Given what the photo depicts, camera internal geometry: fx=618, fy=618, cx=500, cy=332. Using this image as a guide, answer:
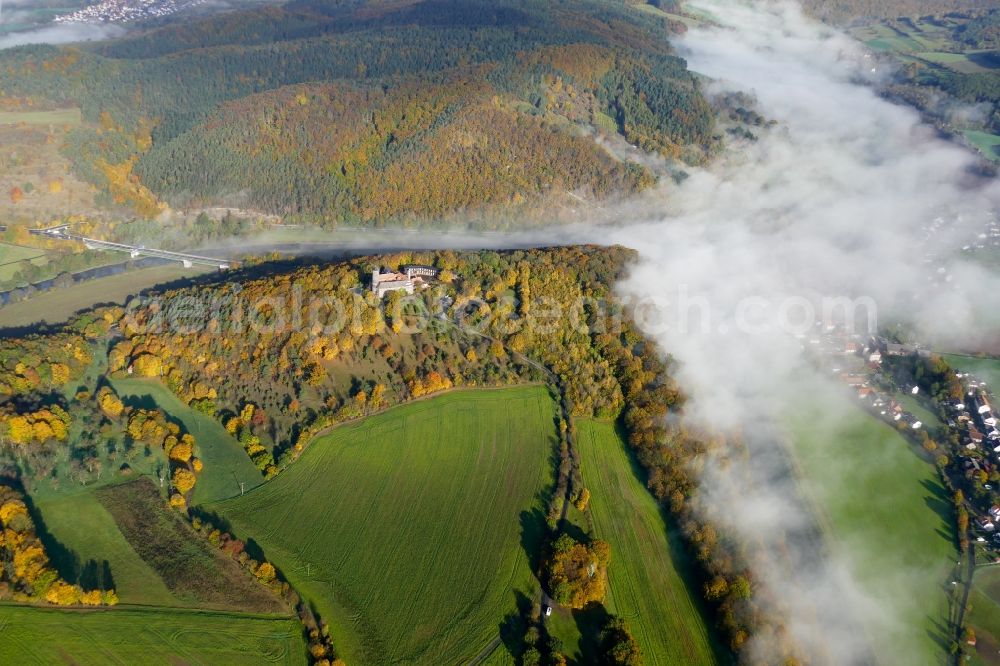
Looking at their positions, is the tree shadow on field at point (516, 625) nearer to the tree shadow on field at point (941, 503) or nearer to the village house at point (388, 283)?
the tree shadow on field at point (941, 503)

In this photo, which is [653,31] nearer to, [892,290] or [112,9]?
[892,290]

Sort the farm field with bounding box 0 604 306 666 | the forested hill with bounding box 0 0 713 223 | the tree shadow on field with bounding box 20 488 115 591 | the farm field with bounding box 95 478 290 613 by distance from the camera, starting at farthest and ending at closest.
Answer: the forested hill with bounding box 0 0 713 223 → the tree shadow on field with bounding box 20 488 115 591 → the farm field with bounding box 95 478 290 613 → the farm field with bounding box 0 604 306 666

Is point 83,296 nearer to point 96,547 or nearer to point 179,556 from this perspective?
point 96,547

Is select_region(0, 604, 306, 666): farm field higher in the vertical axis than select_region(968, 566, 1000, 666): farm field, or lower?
higher

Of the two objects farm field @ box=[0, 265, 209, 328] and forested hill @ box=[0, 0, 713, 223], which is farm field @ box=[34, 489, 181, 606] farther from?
forested hill @ box=[0, 0, 713, 223]

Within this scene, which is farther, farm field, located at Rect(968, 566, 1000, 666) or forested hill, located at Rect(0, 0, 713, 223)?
forested hill, located at Rect(0, 0, 713, 223)

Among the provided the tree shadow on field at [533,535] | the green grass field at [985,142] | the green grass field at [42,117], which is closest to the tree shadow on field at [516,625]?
the tree shadow on field at [533,535]

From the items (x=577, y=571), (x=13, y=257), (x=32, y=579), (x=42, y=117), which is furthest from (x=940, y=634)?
(x=42, y=117)

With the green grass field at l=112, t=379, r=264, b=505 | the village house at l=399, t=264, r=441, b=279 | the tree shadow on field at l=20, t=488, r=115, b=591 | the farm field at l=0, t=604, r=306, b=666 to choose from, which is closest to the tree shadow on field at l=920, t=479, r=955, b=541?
the farm field at l=0, t=604, r=306, b=666
